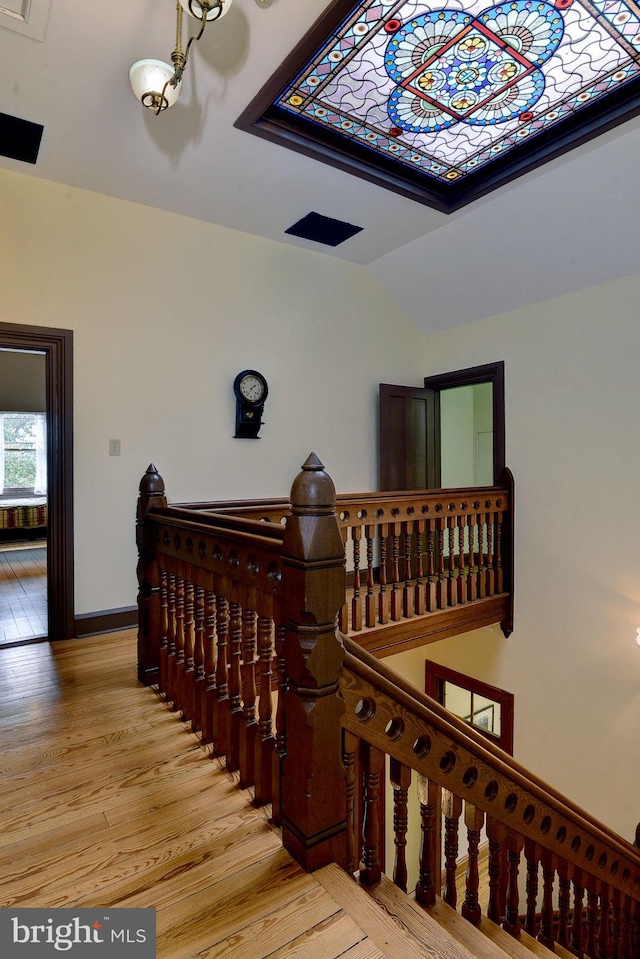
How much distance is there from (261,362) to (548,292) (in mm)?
2394

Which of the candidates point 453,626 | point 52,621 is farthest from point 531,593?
point 52,621

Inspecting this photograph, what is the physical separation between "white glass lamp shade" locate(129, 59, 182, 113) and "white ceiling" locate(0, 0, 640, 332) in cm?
14

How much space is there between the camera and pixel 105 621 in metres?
3.53

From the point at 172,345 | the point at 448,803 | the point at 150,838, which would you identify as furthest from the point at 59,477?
the point at 448,803

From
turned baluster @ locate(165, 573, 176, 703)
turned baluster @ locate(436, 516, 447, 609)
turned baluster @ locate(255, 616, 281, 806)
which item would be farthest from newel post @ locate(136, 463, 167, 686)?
turned baluster @ locate(436, 516, 447, 609)

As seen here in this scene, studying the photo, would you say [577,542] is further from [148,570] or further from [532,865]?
[148,570]

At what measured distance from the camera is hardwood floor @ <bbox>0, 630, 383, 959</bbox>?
1252 millimetres

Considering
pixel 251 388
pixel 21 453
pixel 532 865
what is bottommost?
pixel 532 865

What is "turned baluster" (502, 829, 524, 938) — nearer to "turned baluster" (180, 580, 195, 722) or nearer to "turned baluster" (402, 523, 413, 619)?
"turned baluster" (180, 580, 195, 722)

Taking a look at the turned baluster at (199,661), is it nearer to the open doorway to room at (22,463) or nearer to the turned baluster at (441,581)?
the turned baluster at (441,581)

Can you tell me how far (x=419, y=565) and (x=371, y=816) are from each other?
240 centimetres

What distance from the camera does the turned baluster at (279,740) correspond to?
1.49 meters

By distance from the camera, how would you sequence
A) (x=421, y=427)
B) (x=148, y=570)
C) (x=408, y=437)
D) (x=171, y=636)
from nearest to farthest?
(x=171, y=636) → (x=148, y=570) → (x=408, y=437) → (x=421, y=427)

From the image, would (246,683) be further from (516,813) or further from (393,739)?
(516,813)
